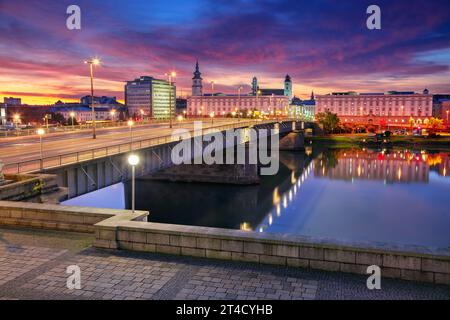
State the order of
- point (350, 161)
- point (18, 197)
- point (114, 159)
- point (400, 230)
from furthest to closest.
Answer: point (350, 161)
point (400, 230)
point (114, 159)
point (18, 197)

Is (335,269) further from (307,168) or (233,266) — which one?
(307,168)

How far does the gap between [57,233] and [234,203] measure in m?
36.3

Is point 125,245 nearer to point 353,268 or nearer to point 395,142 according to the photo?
point 353,268

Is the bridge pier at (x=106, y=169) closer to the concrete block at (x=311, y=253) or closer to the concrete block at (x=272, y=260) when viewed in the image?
the concrete block at (x=272, y=260)

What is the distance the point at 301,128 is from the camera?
128875 millimetres

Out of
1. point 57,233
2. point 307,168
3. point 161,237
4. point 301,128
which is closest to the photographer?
point 161,237

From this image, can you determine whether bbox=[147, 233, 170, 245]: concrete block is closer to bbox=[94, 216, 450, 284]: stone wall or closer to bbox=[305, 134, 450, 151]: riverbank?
bbox=[94, 216, 450, 284]: stone wall

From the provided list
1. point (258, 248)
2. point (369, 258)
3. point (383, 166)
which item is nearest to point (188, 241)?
point (258, 248)

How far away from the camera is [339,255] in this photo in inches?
444

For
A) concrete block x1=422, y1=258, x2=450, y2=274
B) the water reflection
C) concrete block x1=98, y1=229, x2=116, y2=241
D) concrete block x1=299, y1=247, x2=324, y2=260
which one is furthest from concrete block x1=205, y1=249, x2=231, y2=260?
the water reflection

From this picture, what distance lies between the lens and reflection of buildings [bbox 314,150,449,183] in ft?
232

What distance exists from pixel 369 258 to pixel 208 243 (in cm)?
446

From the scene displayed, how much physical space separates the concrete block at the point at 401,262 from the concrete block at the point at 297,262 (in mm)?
2017
